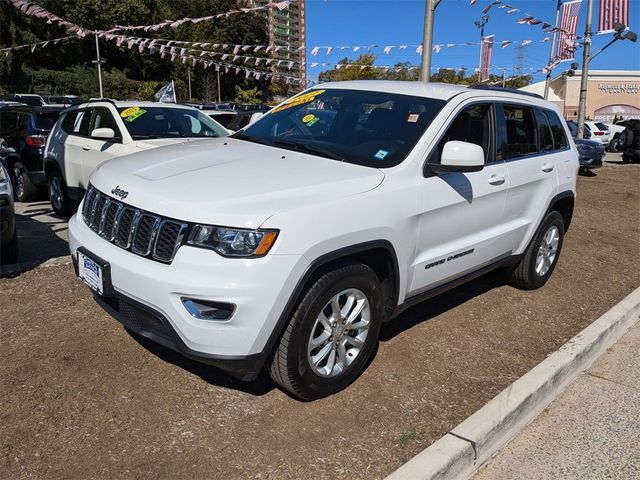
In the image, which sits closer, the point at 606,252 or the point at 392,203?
the point at 392,203

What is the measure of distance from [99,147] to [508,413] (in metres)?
5.85

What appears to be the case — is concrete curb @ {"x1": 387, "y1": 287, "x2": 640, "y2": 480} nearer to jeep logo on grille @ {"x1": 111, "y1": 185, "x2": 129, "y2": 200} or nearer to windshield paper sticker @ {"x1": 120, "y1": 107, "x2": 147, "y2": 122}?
jeep logo on grille @ {"x1": 111, "y1": 185, "x2": 129, "y2": 200}

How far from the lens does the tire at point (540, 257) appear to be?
5.05 meters

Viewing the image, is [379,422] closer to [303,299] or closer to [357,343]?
[357,343]

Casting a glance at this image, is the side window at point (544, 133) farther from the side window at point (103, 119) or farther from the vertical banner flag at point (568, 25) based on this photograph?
the vertical banner flag at point (568, 25)

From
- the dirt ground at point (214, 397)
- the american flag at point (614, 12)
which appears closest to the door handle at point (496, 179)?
the dirt ground at point (214, 397)

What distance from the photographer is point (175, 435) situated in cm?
283

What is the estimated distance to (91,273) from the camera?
3.16m

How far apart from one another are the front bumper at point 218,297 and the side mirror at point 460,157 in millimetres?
1265

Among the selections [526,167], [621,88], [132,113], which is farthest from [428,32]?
[621,88]

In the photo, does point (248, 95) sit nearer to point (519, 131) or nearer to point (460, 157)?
point (519, 131)

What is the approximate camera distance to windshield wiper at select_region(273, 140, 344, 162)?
357 cm

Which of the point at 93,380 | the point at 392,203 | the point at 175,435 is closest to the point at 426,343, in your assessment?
the point at 392,203

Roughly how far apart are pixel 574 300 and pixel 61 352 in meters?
4.39
